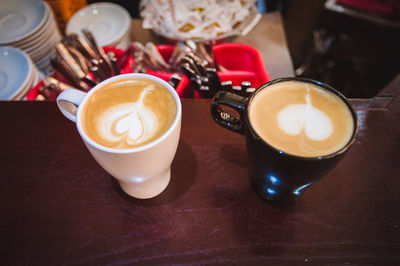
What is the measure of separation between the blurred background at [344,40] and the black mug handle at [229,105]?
1.71 m

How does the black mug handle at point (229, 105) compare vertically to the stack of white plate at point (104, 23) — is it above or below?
A: above

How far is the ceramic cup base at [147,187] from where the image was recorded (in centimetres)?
75

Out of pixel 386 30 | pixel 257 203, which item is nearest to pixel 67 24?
pixel 257 203

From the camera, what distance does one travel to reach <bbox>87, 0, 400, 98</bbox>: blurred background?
2.28 metres

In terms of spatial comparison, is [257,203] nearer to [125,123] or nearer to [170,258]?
[170,258]

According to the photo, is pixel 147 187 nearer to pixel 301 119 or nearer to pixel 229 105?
pixel 229 105

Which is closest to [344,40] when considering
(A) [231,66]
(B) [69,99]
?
(A) [231,66]

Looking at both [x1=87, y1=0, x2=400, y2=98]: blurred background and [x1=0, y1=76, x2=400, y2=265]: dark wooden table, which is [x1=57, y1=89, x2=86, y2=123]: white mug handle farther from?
[x1=87, y1=0, x2=400, y2=98]: blurred background

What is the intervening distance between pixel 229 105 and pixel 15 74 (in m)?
1.20

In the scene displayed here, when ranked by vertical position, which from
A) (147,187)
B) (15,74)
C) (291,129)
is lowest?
(15,74)

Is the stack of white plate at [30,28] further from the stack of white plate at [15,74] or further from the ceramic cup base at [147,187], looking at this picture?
the ceramic cup base at [147,187]

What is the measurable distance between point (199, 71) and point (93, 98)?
1.50 ft

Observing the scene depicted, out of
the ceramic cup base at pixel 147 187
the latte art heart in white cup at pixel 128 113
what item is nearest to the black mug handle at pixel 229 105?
the latte art heart in white cup at pixel 128 113

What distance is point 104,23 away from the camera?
1.78 metres
